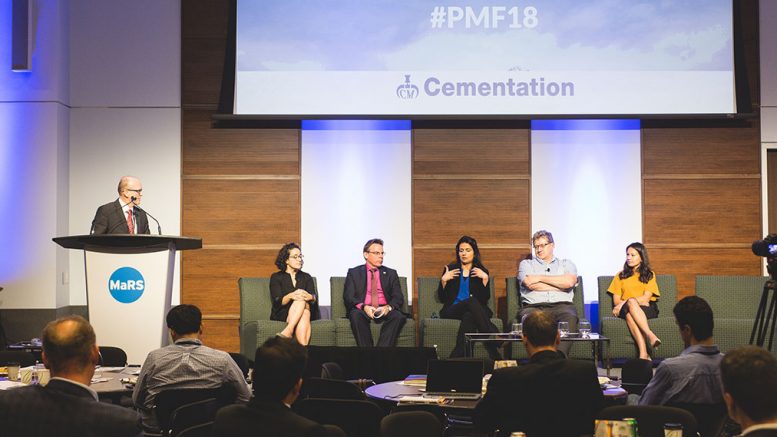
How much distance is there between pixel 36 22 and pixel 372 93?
3.23 m

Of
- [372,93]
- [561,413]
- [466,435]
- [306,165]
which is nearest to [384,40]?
[372,93]

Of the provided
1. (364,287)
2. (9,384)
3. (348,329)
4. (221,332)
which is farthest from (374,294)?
(9,384)

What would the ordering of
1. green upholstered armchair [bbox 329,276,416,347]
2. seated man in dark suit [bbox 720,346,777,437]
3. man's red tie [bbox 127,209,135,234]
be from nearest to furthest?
seated man in dark suit [bbox 720,346,777,437], man's red tie [bbox 127,209,135,234], green upholstered armchair [bbox 329,276,416,347]

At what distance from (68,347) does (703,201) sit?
7.53 m

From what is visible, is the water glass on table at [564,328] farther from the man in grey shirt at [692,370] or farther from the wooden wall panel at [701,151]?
the man in grey shirt at [692,370]

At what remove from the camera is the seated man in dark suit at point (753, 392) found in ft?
7.75

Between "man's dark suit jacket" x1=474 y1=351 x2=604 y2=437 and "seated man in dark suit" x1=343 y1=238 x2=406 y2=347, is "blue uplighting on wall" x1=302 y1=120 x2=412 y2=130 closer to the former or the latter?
"seated man in dark suit" x1=343 y1=238 x2=406 y2=347

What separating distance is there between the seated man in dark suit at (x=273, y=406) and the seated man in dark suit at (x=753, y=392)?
3.74 feet

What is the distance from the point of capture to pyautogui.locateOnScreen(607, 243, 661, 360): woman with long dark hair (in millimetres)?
7875

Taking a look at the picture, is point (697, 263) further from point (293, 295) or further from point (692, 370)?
point (692, 370)

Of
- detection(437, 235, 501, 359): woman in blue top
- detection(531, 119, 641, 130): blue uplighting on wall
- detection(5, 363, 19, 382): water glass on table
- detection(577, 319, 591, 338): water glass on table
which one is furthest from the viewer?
detection(531, 119, 641, 130): blue uplighting on wall

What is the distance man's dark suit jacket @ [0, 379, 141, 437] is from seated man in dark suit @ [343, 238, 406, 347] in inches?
218

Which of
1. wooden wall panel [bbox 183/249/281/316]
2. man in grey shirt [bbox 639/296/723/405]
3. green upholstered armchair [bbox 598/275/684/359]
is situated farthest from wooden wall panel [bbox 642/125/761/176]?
man in grey shirt [bbox 639/296/723/405]

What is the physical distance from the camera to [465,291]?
8.32 m
